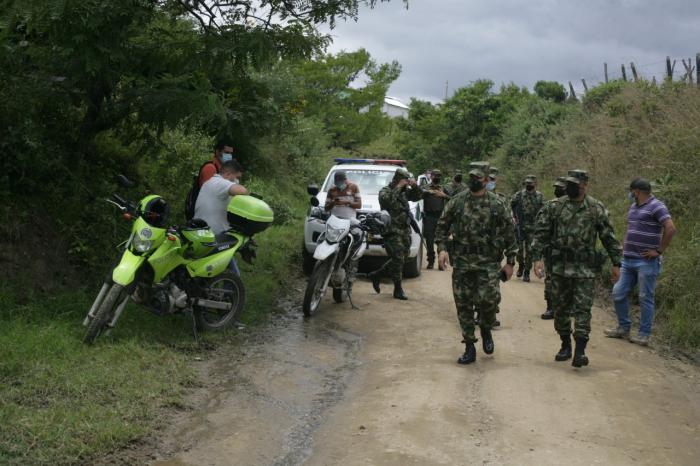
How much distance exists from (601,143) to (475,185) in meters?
15.7

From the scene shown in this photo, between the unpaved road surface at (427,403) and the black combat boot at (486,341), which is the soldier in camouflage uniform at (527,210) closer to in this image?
the unpaved road surface at (427,403)

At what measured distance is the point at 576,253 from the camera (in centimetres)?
820

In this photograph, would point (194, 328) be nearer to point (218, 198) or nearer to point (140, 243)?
point (140, 243)

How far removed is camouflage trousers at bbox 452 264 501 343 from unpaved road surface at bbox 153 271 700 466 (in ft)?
1.30

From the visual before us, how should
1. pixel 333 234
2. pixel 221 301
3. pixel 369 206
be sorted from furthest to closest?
pixel 369 206, pixel 333 234, pixel 221 301

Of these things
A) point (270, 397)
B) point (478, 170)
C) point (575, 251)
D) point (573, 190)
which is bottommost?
point (270, 397)

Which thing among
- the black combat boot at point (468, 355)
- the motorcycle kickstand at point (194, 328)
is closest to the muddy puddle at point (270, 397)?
the motorcycle kickstand at point (194, 328)

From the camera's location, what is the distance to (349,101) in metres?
44.5

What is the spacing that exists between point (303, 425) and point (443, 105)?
39.6 meters

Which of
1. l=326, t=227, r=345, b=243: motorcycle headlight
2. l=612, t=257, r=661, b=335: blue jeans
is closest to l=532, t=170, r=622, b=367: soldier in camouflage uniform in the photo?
l=612, t=257, r=661, b=335: blue jeans

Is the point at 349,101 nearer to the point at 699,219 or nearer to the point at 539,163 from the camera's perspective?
the point at 539,163

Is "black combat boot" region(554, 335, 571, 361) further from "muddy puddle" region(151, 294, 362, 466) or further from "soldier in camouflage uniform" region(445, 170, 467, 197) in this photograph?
"soldier in camouflage uniform" region(445, 170, 467, 197)

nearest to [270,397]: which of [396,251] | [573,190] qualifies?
[573,190]

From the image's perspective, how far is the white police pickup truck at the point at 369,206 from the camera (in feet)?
41.4
